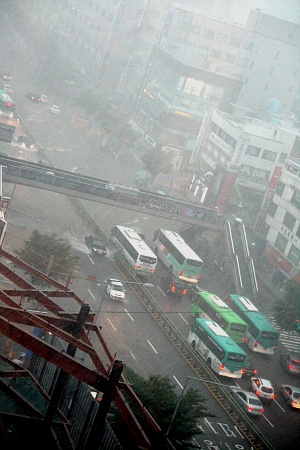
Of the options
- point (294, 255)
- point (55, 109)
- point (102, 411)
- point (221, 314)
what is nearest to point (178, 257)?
point (221, 314)

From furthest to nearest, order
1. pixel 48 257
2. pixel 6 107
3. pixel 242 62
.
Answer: pixel 242 62 < pixel 6 107 < pixel 48 257

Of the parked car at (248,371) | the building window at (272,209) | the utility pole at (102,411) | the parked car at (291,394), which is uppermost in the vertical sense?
the utility pole at (102,411)

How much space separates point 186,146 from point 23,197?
85.0 ft

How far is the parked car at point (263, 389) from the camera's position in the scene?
31.2m

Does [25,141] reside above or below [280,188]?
below

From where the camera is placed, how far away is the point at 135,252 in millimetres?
41000

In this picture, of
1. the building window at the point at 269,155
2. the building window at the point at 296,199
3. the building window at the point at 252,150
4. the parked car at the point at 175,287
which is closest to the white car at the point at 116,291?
the parked car at the point at 175,287

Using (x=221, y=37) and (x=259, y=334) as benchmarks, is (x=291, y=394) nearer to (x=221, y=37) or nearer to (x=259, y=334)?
(x=259, y=334)

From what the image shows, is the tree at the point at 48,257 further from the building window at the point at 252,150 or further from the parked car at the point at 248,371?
A: the building window at the point at 252,150

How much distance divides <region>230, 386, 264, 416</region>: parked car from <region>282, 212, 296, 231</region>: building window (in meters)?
20.1

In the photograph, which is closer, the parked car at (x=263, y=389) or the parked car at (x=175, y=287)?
the parked car at (x=263, y=389)

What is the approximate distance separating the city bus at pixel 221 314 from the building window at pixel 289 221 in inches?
490

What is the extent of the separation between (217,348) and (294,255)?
16371 mm

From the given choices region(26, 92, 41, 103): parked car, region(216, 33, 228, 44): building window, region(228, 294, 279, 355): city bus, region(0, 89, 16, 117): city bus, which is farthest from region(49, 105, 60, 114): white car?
region(228, 294, 279, 355): city bus
